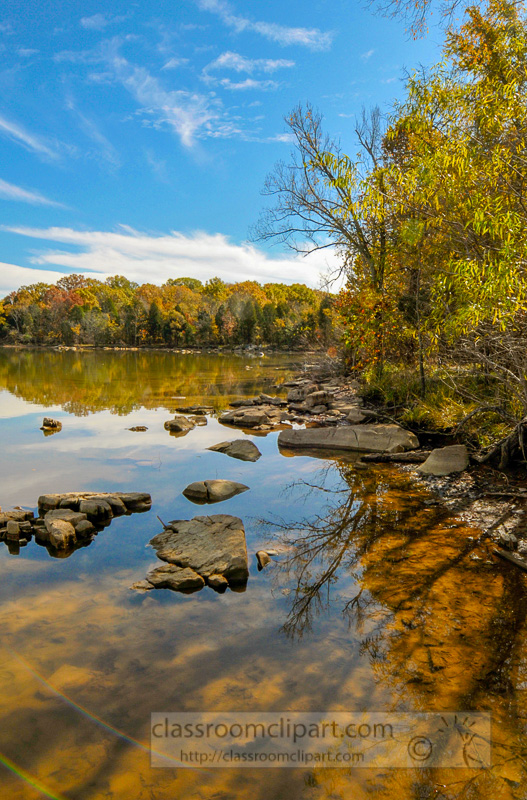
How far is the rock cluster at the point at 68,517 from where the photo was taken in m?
5.79

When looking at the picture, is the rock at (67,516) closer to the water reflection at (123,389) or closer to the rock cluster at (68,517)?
the rock cluster at (68,517)

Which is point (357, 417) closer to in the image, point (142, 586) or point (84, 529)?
point (84, 529)

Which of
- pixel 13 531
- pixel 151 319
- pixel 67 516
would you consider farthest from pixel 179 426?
pixel 151 319

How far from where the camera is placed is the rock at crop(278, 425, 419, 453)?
997cm

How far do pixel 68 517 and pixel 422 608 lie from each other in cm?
462

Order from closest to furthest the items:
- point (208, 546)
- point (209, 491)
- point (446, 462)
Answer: point (208, 546), point (209, 491), point (446, 462)

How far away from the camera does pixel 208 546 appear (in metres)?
5.47

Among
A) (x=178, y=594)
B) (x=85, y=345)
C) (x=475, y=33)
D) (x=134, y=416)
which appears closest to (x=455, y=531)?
(x=178, y=594)

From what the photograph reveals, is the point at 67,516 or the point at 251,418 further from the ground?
the point at 251,418

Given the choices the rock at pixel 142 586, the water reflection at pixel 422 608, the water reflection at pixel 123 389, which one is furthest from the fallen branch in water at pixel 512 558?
the water reflection at pixel 123 389


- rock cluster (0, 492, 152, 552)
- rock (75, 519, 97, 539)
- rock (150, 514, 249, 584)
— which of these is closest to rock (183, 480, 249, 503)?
rock cluster (0, 492, 152, 552)

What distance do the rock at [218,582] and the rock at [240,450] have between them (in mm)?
5041

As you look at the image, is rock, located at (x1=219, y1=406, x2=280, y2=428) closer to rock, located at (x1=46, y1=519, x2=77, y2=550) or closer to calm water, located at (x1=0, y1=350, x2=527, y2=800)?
calm water, located at (x1=0, y1=350, x2=527, y2=800)

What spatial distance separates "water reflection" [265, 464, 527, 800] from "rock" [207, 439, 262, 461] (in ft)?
10.4
